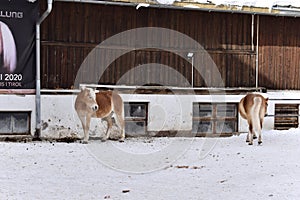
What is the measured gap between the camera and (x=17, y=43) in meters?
13.0

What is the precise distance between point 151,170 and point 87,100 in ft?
13.5

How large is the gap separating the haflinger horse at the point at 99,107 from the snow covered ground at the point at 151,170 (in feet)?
1.98

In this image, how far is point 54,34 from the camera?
13.6 meters

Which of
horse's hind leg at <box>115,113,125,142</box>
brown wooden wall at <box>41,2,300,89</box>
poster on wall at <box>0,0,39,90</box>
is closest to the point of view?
poster on wall at <box>0,0,39,90</box>

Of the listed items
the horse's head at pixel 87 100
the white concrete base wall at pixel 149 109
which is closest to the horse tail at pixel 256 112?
the white concrete base wall at pixel 149 109

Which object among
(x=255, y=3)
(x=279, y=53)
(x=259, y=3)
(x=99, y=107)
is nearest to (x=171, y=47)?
(x=255, y=3)

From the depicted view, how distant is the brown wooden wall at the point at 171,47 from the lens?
13.7 meters

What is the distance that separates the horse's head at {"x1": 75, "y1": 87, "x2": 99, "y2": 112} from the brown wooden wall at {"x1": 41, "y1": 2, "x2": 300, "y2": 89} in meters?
1.25

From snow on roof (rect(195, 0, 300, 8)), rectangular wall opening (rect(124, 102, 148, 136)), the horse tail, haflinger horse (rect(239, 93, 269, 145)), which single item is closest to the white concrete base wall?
rectangular wall opening (rect(124, 102, 148, 136))

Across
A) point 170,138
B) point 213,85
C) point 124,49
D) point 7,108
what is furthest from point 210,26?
point 7,108

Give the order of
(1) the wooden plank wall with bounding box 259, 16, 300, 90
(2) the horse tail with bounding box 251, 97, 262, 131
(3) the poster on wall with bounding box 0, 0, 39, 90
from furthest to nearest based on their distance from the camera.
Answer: (1) the wooden plank wall with bounding box 259, 16, 300, 90
(3) the poster on wall with bounding box 0, 0, 39, 90
(2) the horse tail with bounding box 251, 97, 262, 131

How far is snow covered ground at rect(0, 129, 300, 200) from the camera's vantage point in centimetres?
702

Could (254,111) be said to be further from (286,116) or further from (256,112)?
(286,116)

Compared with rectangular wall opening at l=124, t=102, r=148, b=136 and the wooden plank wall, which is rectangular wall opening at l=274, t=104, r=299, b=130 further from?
rectangular wall opening at l=124, t=102, r=148, b=136
